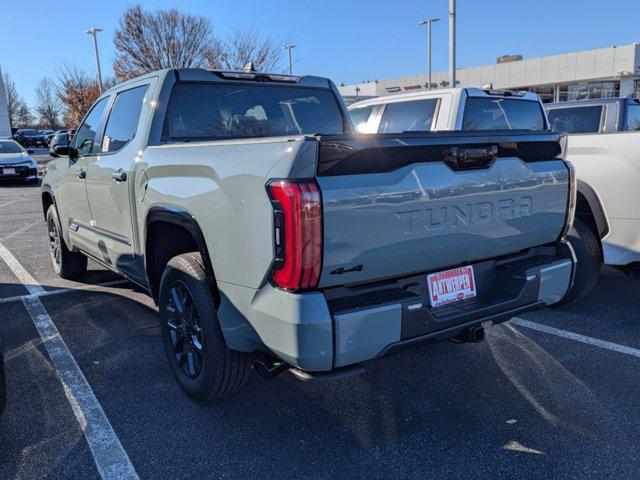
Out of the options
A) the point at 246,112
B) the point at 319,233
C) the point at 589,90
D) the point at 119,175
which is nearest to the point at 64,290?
the point at 119,175

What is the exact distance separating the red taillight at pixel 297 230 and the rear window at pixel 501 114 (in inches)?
195

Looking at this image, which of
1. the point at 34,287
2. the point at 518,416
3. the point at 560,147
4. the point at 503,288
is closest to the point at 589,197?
the point at 560,147

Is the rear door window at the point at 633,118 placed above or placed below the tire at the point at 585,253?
above

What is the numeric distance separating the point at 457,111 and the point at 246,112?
335 centimetres

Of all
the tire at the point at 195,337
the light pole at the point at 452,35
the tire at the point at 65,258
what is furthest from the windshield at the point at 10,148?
the tire at the point at 195,337

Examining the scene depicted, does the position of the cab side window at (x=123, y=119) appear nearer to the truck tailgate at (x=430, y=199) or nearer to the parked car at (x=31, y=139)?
the truck tailgate at (x=430, y=199)

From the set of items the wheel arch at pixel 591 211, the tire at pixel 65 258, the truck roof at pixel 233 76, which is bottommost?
the tire at pixel 65 258

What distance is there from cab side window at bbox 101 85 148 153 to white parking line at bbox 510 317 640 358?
350 centimetres

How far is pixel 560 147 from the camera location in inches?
135

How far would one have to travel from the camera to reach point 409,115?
23.9 feet

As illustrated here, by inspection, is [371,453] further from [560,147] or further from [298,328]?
[560,147]

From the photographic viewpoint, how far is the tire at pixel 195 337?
2.98 m

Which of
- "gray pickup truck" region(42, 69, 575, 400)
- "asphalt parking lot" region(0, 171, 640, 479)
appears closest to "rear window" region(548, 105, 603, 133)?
"asphalt parking lot" region(0, 171, 640, 479)

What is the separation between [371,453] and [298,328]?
900mm
